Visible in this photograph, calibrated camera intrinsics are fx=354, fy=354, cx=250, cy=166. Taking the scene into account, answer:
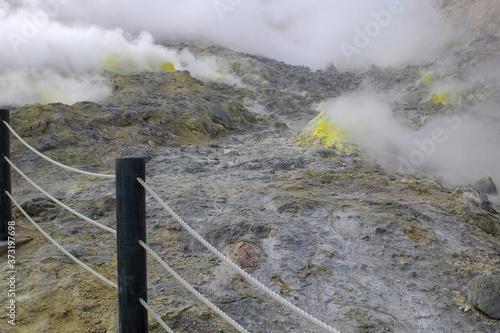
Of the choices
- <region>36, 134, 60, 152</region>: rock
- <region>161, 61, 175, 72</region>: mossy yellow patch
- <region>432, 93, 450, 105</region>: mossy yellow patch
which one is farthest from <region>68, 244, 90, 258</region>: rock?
<region>161, 61, 175, 72</region>: mossy yellow patch

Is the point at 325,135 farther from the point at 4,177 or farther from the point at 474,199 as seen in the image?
the point at 4,177

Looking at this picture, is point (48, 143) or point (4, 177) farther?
point (48, 143)

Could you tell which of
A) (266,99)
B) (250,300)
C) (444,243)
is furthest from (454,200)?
(266,99)

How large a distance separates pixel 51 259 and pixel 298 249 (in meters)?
1.91

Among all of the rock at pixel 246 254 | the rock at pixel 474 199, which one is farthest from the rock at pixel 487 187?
the rock at pixel 246 254

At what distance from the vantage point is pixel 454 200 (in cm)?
444

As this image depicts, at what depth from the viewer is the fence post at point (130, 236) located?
1356 millimetres

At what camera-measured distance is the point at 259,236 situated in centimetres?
322

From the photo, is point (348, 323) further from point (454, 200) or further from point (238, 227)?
point (454, 200)

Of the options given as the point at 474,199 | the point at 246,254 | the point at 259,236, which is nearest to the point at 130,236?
the point at 246,254

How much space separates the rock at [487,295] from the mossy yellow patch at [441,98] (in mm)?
11313

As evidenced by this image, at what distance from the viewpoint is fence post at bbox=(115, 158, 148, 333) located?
4.45ft

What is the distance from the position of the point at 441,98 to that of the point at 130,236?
13452 mm

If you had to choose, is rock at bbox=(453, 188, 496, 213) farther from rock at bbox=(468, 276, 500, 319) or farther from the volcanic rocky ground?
rock at bbox=(468, 276, 500, 319)
